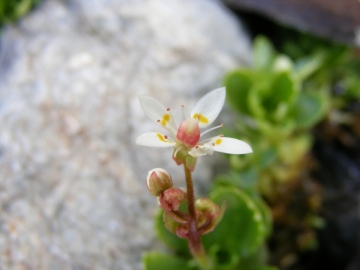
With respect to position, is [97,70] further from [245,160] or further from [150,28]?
[245,160]

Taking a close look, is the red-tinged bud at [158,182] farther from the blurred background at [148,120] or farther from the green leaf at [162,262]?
the blurred background at [148,120]

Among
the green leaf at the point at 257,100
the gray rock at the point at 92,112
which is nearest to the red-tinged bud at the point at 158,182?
the gray rock at the point at 92,112

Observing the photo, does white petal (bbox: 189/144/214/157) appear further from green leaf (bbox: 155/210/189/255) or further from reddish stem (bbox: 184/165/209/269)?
green leaf (bbox: 155/210/189/255)

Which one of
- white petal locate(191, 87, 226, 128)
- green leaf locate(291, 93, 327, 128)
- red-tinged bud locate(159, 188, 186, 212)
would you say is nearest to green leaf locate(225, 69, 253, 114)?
green leaf locate(291, 93, 327, 128)

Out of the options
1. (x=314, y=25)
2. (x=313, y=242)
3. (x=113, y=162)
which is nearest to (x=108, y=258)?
(x=113, y=162)

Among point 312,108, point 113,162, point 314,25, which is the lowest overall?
point 113,162
